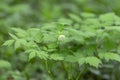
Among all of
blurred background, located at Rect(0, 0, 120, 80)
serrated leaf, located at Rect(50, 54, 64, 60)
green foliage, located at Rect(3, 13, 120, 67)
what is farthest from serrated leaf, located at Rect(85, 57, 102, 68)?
blurred background, located at Rect(0, 0, 120, 80)

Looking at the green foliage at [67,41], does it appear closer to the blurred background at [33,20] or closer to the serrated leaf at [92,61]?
the serrated leaf at [92,61]

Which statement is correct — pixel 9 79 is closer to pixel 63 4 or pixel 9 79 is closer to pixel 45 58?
pixel 45 58

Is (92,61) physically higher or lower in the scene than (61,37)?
lower

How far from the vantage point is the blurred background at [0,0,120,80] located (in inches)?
104

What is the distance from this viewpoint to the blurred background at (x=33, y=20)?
2629 millimetres

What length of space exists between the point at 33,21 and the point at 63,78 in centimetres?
148

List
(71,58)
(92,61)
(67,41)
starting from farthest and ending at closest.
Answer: (67,41)
(71,58)
(92,61)

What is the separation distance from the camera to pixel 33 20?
405 centimetres

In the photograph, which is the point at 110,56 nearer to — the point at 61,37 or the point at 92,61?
the point at 92,61

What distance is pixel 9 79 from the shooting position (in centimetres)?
250

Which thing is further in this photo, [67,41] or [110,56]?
[67,41]

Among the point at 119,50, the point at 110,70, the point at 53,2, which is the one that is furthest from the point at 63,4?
the point at 119,50

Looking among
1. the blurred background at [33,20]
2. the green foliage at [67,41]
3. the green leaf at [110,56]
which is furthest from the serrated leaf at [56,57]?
the blurred background at [33,20]

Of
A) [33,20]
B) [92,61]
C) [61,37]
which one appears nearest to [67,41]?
[61,37]
